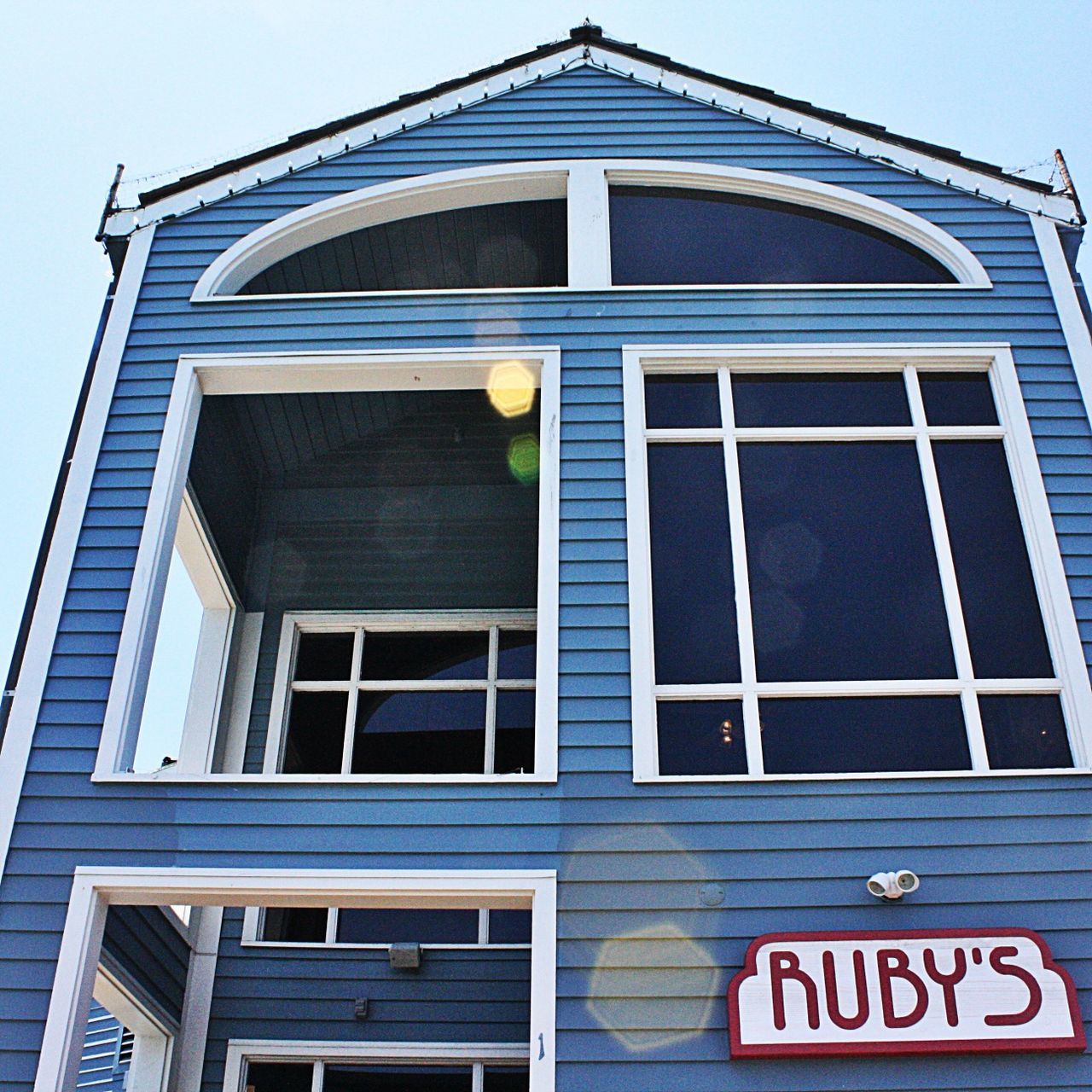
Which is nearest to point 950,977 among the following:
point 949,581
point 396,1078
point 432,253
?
point 949,581

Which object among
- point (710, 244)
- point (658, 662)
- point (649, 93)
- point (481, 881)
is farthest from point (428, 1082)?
point (649, 93)

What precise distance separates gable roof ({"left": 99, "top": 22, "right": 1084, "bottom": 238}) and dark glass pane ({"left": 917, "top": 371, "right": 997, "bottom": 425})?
1382 millimetres

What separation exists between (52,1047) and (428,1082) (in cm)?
271

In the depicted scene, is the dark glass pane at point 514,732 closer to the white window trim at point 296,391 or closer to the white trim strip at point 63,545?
the white window trim at point 296,391

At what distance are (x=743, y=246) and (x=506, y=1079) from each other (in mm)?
5232

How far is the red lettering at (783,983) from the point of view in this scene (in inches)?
210

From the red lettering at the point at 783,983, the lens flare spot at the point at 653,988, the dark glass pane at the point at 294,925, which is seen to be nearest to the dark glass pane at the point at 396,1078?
the dark glass pane at the point at 294,925

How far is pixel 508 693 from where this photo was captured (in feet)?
28.9

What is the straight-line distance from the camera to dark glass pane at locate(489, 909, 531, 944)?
7.87 meters

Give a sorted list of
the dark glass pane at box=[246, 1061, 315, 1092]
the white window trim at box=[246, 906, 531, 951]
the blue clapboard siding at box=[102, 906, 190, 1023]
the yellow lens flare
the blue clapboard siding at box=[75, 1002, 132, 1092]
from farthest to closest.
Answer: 1. the blue clapboard siding at box=[75, 1002, 132, 1092]
2. the white window trim at box=[246, 906, 531, 951]
3. the dark glass pane at box=[246, 1061, 315, 1092]
4. the yellow lens flare
5. the blue clapboard siding at box=[102, 906, 190, 1023]

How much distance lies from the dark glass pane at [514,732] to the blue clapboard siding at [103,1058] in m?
3.53

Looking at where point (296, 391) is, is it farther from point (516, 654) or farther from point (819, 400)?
point (819, 400)

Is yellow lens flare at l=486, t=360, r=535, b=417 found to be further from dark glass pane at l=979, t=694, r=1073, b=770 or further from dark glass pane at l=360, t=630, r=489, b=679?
dark glass pane at l=979, t=694, r=1073, b=770

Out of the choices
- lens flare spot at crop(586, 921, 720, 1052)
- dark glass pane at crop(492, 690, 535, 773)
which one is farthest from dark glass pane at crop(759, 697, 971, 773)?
dark glass pane at crop(492, 690, 535, 773)
